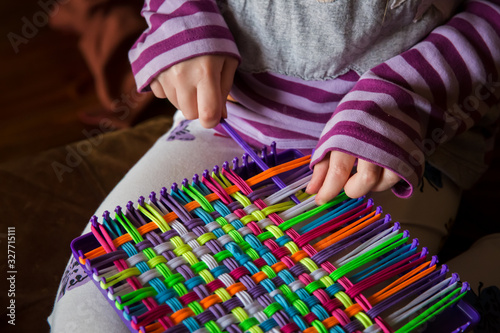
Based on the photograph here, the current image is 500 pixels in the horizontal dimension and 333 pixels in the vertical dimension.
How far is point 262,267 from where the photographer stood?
44 centimetres

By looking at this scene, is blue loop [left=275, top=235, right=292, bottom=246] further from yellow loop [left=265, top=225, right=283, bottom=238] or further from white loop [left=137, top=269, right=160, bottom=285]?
white loop [left=137, top=269, right=160, bottom=285]

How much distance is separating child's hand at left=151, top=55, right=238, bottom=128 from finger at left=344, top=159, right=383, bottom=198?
0.16 meters

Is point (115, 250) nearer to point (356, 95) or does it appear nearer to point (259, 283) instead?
point (259, 283)

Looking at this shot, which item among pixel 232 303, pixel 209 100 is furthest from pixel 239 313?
pixel 209 100

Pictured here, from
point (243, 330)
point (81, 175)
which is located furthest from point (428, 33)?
point (81, 175)

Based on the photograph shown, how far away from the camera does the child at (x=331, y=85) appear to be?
1.69 feet

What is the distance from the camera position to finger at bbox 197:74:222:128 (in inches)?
21.5

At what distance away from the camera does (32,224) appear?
743mm

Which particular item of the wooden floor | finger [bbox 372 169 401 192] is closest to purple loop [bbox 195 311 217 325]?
finger [bbox 372 169 401 192]

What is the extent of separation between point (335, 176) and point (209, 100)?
15cm

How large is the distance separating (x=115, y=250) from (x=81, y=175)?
42 centimetres

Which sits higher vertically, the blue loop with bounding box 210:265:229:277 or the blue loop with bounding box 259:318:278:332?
the blue loop with bounding box 210:265:229:277

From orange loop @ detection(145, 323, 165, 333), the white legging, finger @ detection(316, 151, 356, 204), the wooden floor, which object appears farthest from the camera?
the wooden floor

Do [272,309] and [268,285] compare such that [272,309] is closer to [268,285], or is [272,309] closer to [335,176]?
[268,285]
